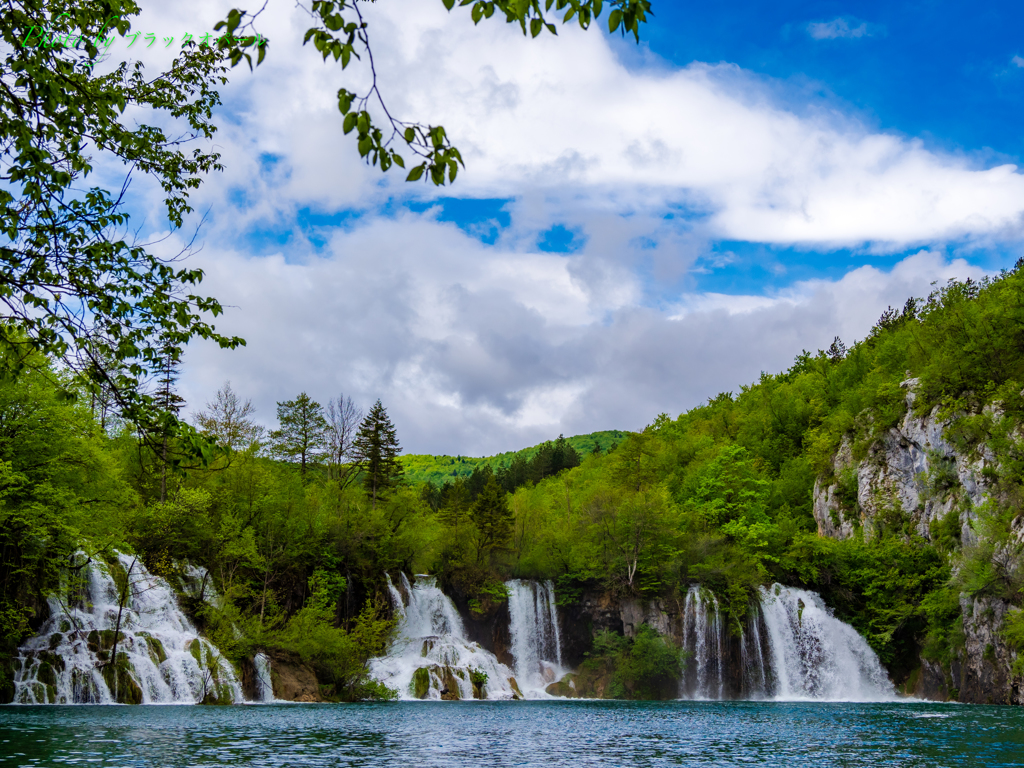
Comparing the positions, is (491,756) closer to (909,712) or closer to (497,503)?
(909,712)

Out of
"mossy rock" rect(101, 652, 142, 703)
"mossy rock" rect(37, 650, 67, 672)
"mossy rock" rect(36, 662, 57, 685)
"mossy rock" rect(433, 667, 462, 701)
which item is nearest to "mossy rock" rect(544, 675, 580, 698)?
"mossy rock" rect(433, 667, 462, 701)

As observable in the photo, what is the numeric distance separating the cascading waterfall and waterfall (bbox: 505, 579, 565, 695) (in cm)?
955

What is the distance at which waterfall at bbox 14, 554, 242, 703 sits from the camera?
28734 millimetres

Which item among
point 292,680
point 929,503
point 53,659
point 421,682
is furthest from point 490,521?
point 53,659

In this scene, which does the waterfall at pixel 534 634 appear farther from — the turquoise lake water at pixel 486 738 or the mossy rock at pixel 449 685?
the turquoise lake water at pixel 486 738

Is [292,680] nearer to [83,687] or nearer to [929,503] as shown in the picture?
[83,687]

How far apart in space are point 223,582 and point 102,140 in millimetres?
36763

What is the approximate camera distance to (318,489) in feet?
179

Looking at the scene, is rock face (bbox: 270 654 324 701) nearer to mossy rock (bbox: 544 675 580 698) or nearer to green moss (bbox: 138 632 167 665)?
green moss (bbox: 138 632 167 665)

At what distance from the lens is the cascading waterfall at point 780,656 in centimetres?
5103

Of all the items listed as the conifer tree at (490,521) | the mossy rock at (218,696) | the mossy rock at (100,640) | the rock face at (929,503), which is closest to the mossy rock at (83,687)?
the mossy rock at (100,640)

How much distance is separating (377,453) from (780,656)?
33148 millimetres

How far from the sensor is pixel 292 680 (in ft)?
127

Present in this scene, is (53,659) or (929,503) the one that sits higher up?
(929,503)
